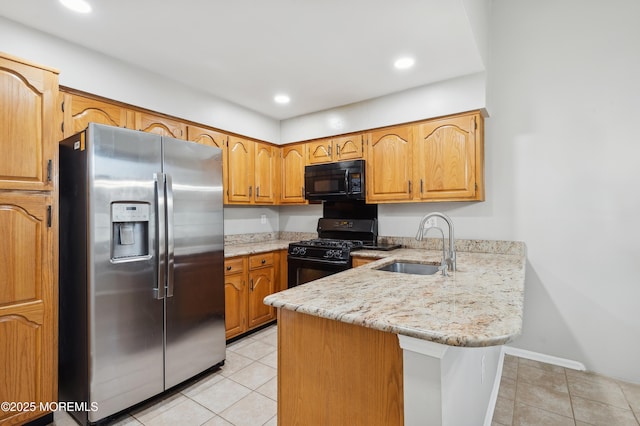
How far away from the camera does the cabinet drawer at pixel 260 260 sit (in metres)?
3.11

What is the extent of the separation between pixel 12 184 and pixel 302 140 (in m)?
2.62

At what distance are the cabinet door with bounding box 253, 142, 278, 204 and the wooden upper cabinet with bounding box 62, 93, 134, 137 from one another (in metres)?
1.40

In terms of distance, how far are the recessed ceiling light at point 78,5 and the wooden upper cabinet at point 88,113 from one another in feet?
1.92

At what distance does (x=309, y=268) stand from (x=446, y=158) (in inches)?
66.1

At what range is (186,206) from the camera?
7.32 feet

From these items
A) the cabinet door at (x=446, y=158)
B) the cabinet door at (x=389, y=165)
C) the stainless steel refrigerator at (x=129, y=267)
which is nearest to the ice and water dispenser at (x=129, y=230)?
the stainless steel refrigerator at (x=129, y=267)

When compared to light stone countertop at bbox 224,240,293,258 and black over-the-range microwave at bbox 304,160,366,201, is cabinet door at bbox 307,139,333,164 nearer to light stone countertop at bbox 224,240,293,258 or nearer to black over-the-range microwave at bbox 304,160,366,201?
black over-the-range microwave at bbox 304,160,366,201

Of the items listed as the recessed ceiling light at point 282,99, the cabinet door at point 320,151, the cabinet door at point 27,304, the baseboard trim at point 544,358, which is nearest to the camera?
→ the cabinet door at point 27,304

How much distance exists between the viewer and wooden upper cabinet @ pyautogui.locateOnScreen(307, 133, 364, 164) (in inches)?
130

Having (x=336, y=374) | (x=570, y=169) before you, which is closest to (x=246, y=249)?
(x=336, y=374)

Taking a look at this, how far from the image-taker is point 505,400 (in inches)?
81.8

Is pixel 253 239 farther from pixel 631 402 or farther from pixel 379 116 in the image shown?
pixel 631 402

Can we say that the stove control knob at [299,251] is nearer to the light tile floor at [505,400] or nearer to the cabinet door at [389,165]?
the cabinet door at [389,165]

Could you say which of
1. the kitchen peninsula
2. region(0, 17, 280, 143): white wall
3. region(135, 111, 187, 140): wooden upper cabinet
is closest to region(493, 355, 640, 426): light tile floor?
the kitchen peninsula
